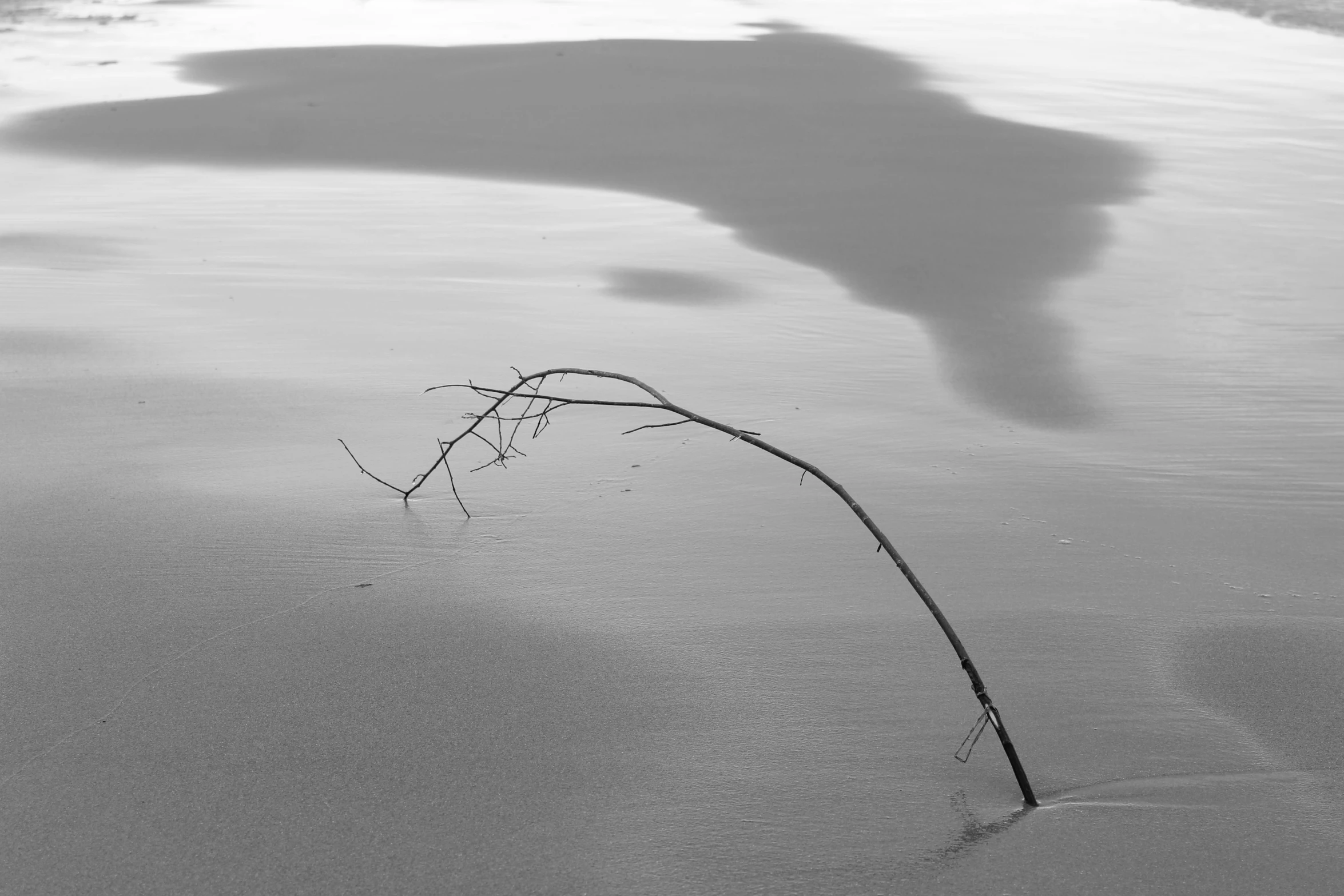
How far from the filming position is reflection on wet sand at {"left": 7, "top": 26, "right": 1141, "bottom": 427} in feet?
18.1

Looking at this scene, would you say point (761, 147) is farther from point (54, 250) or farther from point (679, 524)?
point (679, 524)

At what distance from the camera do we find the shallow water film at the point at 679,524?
2.03 meters

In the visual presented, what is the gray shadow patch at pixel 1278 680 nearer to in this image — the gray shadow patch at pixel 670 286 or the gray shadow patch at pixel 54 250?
the gray shadow patch at pixel 670 286

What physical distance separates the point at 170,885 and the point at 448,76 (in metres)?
9.14

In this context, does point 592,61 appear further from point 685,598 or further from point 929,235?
point 685,598

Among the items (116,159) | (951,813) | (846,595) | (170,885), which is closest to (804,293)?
(846,595)

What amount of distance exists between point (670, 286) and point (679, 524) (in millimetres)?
2497

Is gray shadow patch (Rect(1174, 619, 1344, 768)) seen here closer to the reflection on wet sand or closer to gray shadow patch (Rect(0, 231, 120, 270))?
the reflection on wet sand

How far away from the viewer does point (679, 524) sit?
318 cm

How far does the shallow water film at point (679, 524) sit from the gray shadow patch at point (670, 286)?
31mm

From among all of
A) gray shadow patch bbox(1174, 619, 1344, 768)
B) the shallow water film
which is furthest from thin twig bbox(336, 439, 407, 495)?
gray shadow patch bbox(1174, 619, 1344, 768)

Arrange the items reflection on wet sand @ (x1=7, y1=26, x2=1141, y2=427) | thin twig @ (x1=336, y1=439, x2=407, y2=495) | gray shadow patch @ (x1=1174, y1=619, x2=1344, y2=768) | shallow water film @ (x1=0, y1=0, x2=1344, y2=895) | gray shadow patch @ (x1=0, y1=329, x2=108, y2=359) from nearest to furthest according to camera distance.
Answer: shallow water film @ (x1=0, y1=0, x2=1344, y2=895)
gray shadow patch @ (x1=1174, y1=619, x2=1344, y2=768)
thin twig @ (x1=336, y1=439, x2=407, y2=495)
gray shadow patch @ (x1=0, y1=329, x2=108, y2=359)
reflection on wet sand @ (x1=7, y1=26, x2=1141, y2=427)

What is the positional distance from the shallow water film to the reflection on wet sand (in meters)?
0.06

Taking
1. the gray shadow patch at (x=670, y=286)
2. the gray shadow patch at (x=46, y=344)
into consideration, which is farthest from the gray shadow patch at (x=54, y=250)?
the gray shadow patch at (x=670, y=286)
